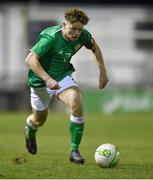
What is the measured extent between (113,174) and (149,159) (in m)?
3.39

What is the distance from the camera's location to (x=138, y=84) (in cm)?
3522

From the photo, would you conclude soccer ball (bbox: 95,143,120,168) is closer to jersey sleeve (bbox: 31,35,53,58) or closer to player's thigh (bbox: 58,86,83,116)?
player's thigh (bbox: 58,86,83,116)

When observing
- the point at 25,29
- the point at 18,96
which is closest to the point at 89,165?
the point at 18,96

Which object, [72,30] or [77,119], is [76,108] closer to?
[77,119]

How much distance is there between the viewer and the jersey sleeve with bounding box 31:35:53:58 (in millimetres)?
12734

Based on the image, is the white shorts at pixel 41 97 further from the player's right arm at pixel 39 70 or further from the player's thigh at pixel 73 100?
the player's right arm at pixel 39 70

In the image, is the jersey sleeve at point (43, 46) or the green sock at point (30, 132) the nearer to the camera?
the jersey sleeve at point (43, 46)

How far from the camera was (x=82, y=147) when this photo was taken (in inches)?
712

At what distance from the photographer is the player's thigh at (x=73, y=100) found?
12.7m

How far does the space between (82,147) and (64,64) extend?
509cm

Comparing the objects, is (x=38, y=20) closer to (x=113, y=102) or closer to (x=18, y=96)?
(x=18, y=96)

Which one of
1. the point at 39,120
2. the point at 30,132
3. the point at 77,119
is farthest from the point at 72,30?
the point at 30,132

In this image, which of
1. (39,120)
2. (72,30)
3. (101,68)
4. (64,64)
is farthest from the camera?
(39,120)

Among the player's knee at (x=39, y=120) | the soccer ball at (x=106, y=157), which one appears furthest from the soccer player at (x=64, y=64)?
the player's knee at (x=39, y=120)
